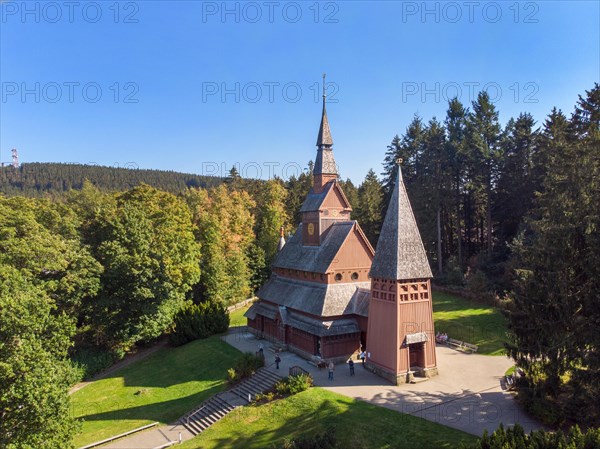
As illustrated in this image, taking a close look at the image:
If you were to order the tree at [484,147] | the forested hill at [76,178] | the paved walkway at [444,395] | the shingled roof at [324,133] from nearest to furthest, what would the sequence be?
the paved walkway at [444,395] < the shingled roof at [324,133] < the tree at [484,147] < the forested hill at [76,178]

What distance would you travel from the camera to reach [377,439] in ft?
60.5

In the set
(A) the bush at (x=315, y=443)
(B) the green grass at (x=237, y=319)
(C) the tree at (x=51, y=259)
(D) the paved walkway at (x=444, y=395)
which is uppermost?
(C) the tree at (x=51, y=259)

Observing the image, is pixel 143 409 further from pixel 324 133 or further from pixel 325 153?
pixel 324 133

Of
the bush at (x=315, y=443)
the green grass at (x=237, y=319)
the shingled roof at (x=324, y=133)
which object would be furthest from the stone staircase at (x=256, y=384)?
the shingled roof at (x=324, y=133)

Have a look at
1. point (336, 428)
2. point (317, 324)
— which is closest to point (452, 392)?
point (336, 428)

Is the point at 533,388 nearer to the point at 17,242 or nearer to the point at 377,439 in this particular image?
the point at 377,439

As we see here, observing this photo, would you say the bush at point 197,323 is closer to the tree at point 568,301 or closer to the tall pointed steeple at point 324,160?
the tall pointed steeple at point 324,160

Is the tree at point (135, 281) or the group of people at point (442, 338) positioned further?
the tree at point (135, 281)

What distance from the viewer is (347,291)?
102 ft

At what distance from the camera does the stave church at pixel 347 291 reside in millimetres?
24984

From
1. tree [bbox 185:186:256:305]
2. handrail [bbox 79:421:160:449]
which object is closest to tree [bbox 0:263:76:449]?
handrail [bbox 79:421:160:449]

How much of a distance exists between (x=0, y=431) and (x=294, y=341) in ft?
64.1

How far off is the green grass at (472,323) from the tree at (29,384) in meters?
27.2

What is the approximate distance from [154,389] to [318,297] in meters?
14.0
